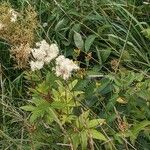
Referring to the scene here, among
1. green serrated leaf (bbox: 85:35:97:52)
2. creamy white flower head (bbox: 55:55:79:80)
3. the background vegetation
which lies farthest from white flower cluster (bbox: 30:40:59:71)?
green serrated leaf (bbox: 85:35:97:52)

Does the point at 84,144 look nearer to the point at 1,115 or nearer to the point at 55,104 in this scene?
the point at 55,104

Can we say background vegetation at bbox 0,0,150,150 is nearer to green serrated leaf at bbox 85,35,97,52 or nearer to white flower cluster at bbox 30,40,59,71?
green serrated leaf at bbox 85,35,97,52

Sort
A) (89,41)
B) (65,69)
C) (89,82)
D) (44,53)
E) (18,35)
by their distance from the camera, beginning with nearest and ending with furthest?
(65,69)
(44,53)
(18,35)
(89,82)
(89,41)

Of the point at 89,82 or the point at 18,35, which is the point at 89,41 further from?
the point at 18,35

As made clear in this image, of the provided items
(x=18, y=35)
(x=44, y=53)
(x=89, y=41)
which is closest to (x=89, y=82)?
(x=89, y=41)

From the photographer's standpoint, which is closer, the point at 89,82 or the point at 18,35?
the point at 18,35

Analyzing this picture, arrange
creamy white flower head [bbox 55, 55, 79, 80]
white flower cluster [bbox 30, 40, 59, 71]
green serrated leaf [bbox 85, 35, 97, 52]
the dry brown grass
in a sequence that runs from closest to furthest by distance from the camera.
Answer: creamy white flower head [bbox 55, 55, 79, 80] < white flower cluster [bbox 30, 40, 59, 71] < the dry brown grass < green serrated leaf [bbox 85, 35, 97, 52]

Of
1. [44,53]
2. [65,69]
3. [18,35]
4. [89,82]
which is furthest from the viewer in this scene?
[89,82]

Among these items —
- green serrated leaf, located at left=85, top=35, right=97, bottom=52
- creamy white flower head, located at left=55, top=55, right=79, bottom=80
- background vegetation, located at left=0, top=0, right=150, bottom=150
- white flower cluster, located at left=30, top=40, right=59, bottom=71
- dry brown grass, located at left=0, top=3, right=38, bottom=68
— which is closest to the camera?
creamy white flower head, located at left=55, top=55, right=79, bottom=80
